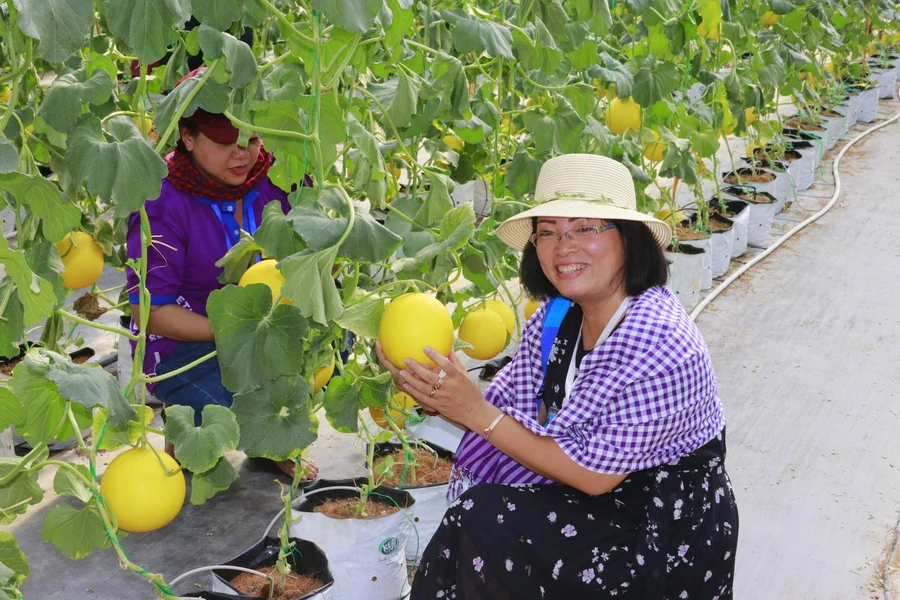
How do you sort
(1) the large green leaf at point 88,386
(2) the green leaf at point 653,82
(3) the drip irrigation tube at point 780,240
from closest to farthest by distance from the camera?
(1) the large green leaf at point 88,386, (2) the green leaf at point 653,82, (3) the drip irrigation tube at point 780,240

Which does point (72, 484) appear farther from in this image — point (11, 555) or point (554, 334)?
point (554, 334)

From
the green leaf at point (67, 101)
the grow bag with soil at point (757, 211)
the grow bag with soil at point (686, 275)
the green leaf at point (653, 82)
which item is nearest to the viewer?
the green leaf at point (67, 101)

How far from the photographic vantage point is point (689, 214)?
15.5ft

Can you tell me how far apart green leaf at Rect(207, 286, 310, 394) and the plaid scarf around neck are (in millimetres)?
985

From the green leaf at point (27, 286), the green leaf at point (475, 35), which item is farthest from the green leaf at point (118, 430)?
the green leaf at point (475, 35)

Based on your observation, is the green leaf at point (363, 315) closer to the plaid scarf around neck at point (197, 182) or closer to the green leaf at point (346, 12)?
the green leaf at point (346, 12)

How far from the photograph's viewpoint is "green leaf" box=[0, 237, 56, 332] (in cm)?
126

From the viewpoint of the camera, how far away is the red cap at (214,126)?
92.2 inches

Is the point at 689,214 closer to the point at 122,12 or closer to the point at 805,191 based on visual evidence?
the point at 805,191

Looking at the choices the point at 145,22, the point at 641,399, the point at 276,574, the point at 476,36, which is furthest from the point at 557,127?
the point at 145,22

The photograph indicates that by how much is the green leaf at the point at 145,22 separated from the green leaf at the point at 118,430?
0.65 meters

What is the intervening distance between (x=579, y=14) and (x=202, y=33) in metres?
1.52

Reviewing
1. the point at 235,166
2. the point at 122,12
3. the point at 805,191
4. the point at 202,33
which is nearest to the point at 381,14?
the point at 202,33

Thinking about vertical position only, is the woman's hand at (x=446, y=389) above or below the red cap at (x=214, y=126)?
below
